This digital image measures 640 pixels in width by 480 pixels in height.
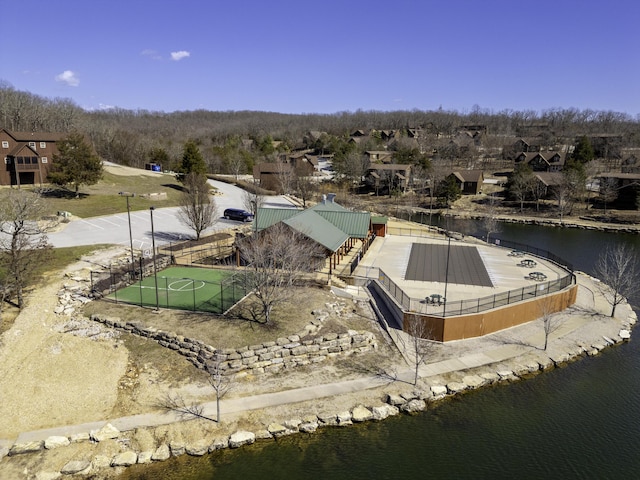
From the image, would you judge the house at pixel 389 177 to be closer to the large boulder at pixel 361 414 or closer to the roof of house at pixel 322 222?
the roof of house at pixel 322 222

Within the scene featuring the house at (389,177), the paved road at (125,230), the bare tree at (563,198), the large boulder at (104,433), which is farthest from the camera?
the house at (389,177)

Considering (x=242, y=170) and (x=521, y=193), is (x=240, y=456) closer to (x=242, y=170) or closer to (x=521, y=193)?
(x=521, y=193)

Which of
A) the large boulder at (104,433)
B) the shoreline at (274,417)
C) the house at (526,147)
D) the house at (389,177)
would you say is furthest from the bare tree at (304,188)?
the house at (526,147)

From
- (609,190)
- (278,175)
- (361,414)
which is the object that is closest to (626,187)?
(609,190)

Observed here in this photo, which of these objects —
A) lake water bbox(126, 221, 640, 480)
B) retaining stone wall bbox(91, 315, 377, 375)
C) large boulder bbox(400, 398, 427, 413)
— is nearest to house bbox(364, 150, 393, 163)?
retaining stone wall bbox(91, 315, 377, 375)

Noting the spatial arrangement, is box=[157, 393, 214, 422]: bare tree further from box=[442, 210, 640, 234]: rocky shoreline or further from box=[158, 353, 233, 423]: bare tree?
box=[442, 210, 640, 234]: rocky shoreline

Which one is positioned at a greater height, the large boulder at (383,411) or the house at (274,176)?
the house at (274,176)
